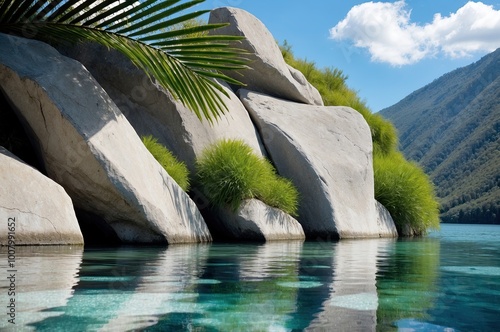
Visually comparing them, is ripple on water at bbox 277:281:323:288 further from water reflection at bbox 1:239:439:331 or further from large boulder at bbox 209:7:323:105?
large boulder at bbox 209:7:323:105

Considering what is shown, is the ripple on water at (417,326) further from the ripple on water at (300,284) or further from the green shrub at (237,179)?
the green shrub at (237,179)

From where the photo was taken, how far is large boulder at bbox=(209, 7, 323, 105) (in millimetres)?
9914

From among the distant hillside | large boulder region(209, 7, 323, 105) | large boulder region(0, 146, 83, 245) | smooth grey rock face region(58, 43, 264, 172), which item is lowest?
large boulder region(0, 146, 83, 245)

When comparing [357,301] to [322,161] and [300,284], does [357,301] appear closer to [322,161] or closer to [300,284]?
[300,284]

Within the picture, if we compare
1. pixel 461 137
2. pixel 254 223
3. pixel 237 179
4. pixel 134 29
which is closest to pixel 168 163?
pixel 237 179

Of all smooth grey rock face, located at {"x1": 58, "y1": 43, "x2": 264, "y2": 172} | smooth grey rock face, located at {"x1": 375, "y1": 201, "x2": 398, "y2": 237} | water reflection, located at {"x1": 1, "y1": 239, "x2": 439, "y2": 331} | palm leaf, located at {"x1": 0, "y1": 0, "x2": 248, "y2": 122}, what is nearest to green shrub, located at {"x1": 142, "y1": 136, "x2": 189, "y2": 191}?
smooth grey rock face, located at {"x1": 58, "y1": 43, "x2": 264, "y2": 172}

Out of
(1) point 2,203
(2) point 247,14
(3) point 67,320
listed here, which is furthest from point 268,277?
(2) point 247,14

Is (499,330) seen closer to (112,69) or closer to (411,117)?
(112,69)

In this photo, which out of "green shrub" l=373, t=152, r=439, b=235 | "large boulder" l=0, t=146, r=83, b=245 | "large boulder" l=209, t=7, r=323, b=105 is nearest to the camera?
"large boulder" l=0, t=146, r=83, b=245

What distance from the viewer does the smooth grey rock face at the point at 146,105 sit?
8.09 meters

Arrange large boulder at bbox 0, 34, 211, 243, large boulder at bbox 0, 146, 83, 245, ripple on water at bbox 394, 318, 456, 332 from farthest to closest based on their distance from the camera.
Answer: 1. large boulder at bbox 0, 34, 211, 243
2. large boulder at bbox 0, 146, 83, 245
3. ripple on water at bbox 394, 318, 456, 332

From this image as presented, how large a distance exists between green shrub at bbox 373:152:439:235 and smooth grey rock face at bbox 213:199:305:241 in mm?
3217

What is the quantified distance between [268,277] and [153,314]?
137 centimetres

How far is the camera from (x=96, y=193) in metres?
6.28
